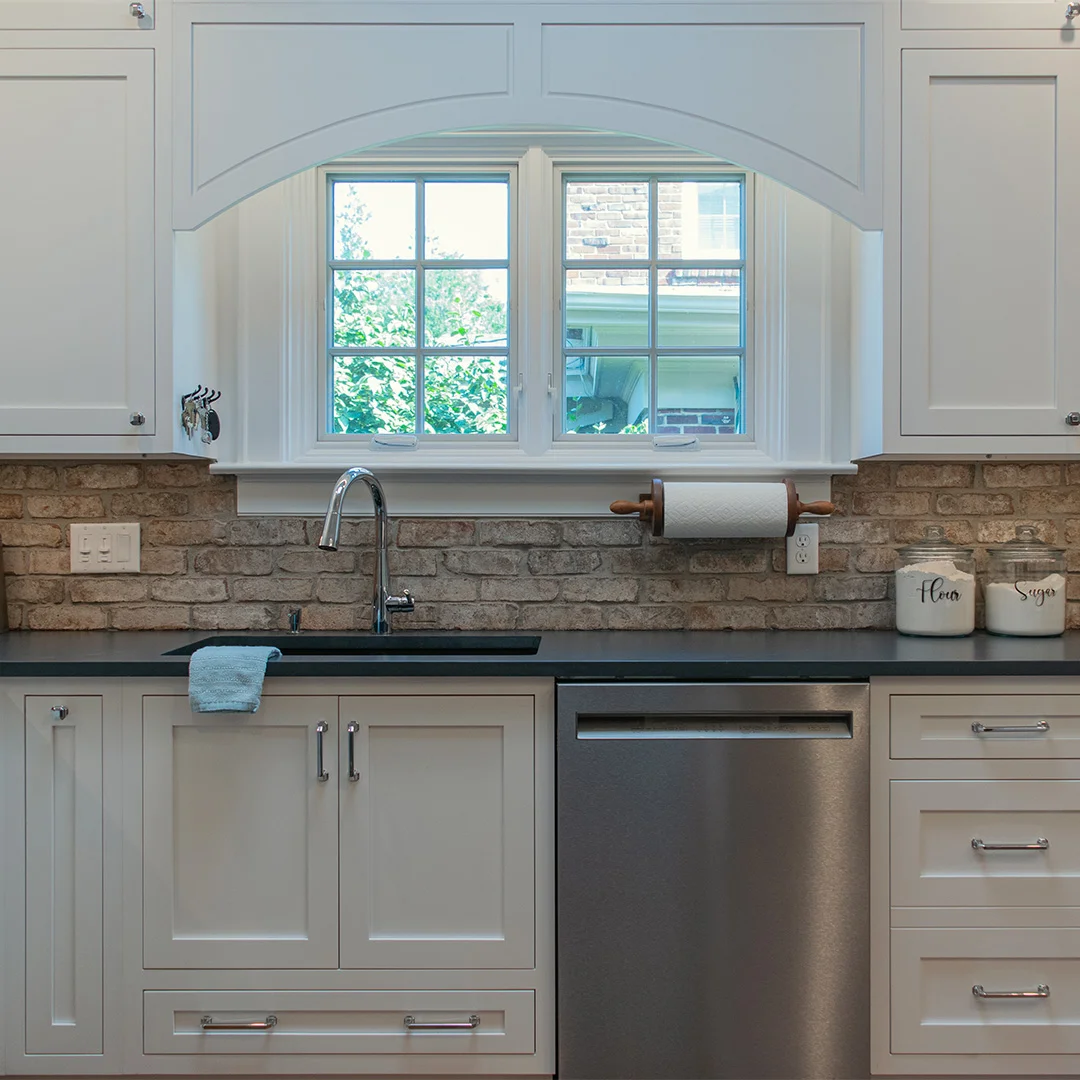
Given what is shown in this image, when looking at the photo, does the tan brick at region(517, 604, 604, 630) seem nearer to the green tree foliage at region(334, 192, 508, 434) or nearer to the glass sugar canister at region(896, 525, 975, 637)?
the green tree foliage at region(334, 192, 508, 434)

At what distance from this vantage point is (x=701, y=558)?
2.34 m

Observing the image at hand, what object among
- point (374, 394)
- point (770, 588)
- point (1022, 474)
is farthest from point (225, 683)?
point (1022, 474)

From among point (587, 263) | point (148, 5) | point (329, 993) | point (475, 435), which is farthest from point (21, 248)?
point (329, 993)

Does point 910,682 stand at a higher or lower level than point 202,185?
lower

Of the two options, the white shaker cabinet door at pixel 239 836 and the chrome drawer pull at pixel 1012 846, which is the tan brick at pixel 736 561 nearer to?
the chrome drawer pull at pixel 1012 846

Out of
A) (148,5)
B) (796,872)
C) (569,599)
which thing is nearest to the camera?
(796,872)

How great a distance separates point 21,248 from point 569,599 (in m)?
1.48

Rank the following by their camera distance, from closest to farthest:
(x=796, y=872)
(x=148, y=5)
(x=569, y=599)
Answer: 1. (x=796, y=872)
2. (x=148, y=5)
3. (x=569, y=599)

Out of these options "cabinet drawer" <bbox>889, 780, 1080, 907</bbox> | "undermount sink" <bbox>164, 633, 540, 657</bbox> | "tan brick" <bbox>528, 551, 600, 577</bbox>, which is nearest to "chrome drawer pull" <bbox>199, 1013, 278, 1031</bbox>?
"undermount sink" <bbox>164, 633, 540, 657</bbox>

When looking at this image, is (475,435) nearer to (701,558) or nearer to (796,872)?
(701,558)

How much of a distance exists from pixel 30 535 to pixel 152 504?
1.04 feet

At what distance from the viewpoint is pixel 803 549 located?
2.32m

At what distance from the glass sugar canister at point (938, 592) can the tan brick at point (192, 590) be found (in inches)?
66.2

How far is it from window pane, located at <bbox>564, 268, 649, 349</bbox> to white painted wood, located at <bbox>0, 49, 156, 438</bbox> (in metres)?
1.03
